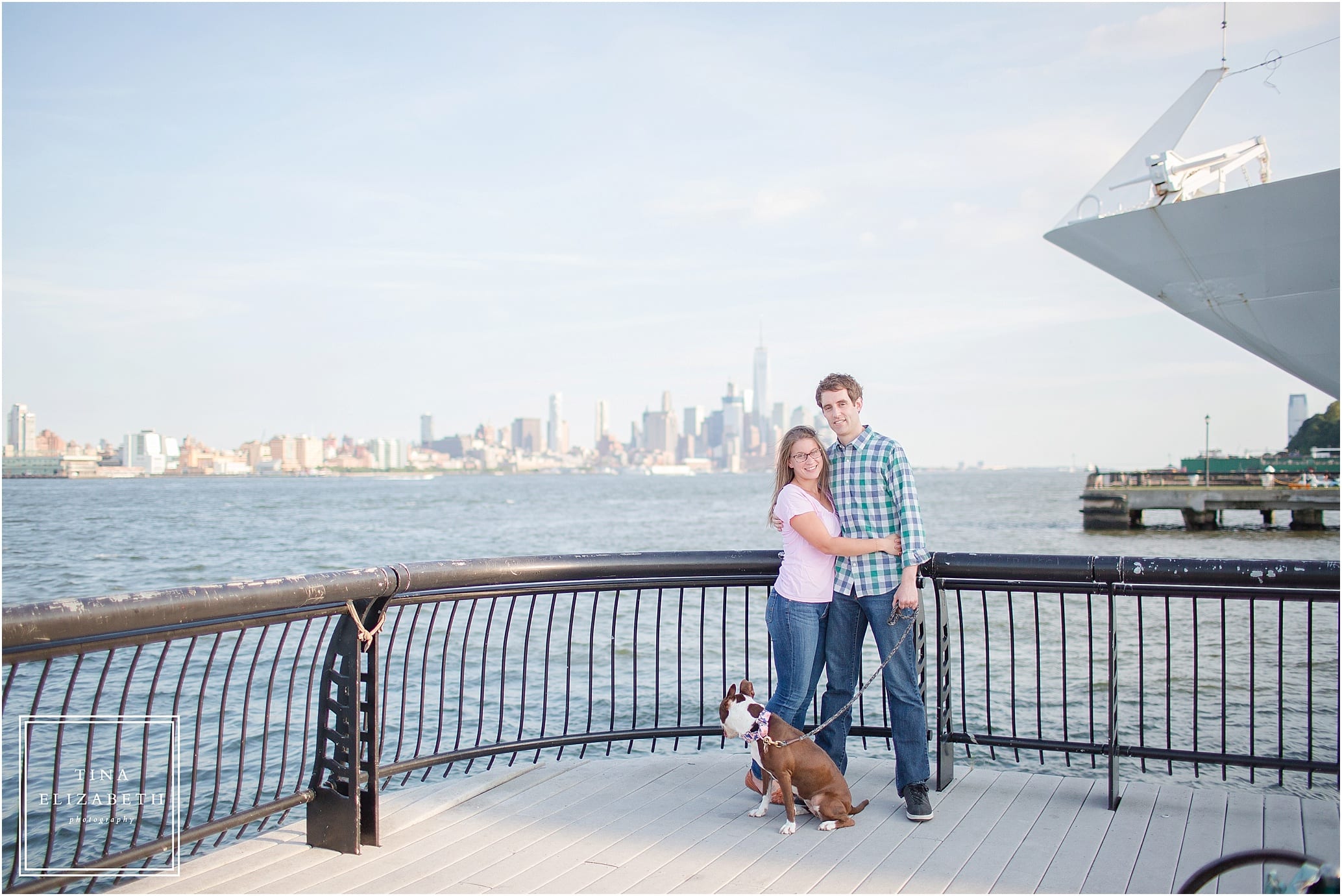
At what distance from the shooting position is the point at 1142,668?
262 inches

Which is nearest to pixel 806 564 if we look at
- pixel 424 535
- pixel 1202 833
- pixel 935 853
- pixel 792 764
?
pixel 792 764

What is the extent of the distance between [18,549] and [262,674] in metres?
39.3

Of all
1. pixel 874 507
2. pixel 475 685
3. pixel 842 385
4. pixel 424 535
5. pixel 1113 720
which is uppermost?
pixel 842 385

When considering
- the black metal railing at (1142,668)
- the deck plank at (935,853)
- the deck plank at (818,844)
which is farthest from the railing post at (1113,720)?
the deck plank at (818,844)

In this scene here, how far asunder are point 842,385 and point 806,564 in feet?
2.93

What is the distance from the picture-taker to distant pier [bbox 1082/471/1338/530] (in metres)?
51.9

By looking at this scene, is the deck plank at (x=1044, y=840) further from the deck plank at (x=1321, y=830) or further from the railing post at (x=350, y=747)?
the railing post at (x=350, y=747)

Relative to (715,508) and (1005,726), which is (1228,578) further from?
(715,508)

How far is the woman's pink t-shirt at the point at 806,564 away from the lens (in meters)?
4.78

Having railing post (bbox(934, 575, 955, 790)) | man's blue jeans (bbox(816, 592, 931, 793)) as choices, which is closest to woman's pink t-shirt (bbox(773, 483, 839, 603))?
man's blue jeans (bbox(816, 592, 931, 793))

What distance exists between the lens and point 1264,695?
14.8 metres

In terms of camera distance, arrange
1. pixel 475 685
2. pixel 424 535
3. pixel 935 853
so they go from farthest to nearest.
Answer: pixel 424 535 < pixel 475 685 < pixel 935 853

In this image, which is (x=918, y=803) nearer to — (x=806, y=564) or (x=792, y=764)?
(x=792, y=764)

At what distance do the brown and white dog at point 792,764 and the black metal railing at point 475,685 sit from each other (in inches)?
27.3
